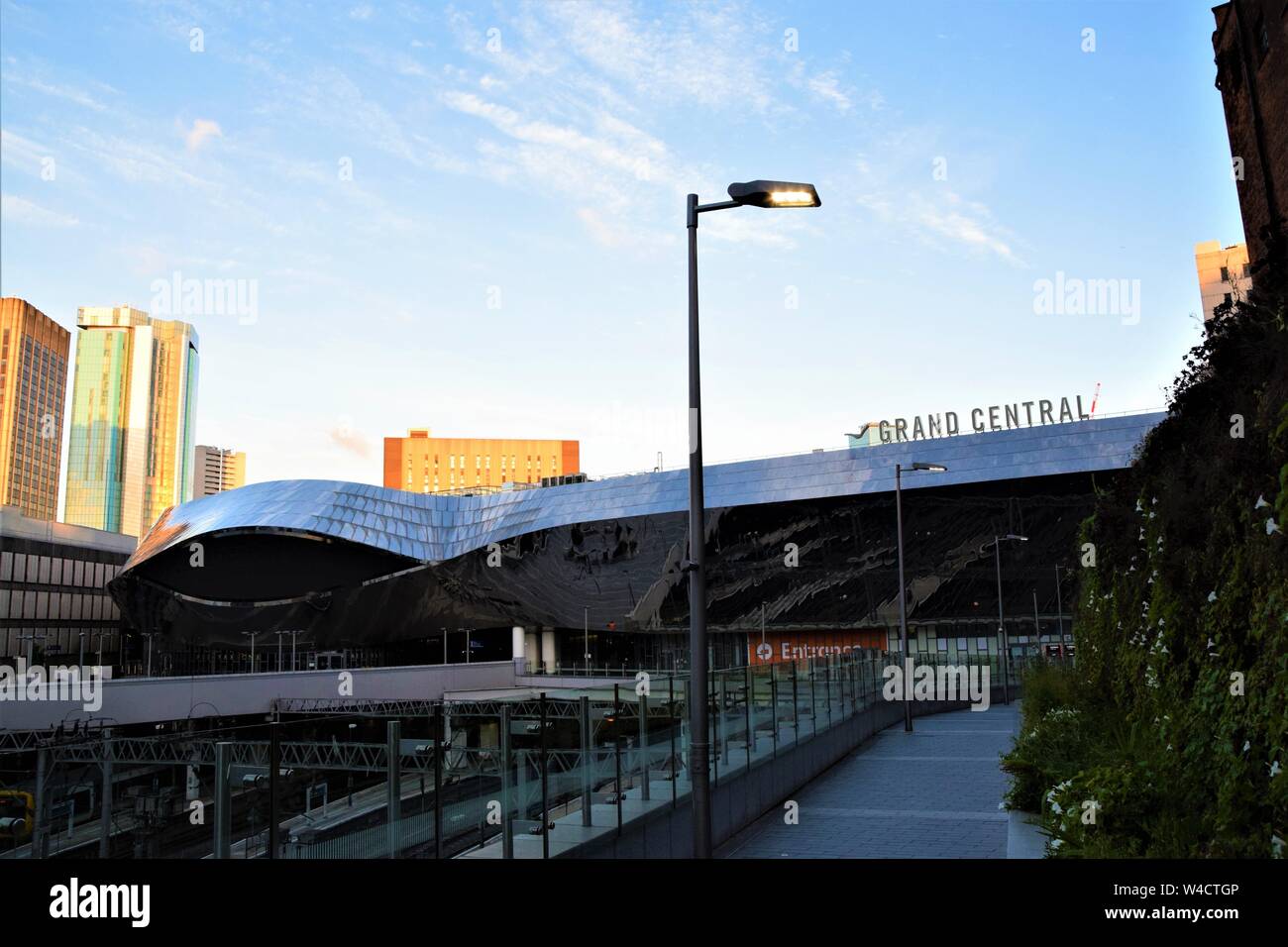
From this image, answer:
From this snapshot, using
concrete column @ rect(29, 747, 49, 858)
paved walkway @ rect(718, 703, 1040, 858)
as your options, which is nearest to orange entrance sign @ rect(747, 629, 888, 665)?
paved walkway @ rect(718, 703, 1040, 858)

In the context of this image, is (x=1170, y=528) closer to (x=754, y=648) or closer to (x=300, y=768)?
(x=300, y=768)

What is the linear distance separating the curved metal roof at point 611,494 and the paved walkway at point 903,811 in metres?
46.9

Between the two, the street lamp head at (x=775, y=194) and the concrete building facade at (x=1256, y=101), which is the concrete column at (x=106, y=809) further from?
the concrete building facade at (x=1256, y=101)

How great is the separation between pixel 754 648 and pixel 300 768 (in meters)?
77.1

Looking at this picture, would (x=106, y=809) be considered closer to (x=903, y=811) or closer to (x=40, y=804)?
(x=40, y=804)

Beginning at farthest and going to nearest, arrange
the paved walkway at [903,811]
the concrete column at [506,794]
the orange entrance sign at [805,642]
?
the orange entrance sign at [805,642] < the paved walkway at [903,811] < the concrete column at [506,794]

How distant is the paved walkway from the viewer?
A: 1333 centimetres

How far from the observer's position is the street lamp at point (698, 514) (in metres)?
11.1

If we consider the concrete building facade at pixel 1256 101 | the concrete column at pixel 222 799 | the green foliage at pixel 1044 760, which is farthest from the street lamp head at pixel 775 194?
the concrete building facade at pixel 1256 101

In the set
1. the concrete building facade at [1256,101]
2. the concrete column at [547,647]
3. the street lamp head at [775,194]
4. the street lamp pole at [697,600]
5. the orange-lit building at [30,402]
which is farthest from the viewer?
the orange-lit building at [30,402]

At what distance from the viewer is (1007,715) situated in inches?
1286

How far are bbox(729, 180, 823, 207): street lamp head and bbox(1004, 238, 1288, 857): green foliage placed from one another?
5.14m

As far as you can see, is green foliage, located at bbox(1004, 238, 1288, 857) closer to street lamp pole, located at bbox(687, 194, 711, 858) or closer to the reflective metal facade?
street lamp pole, located at bbox(687, 194, 711, 858)
